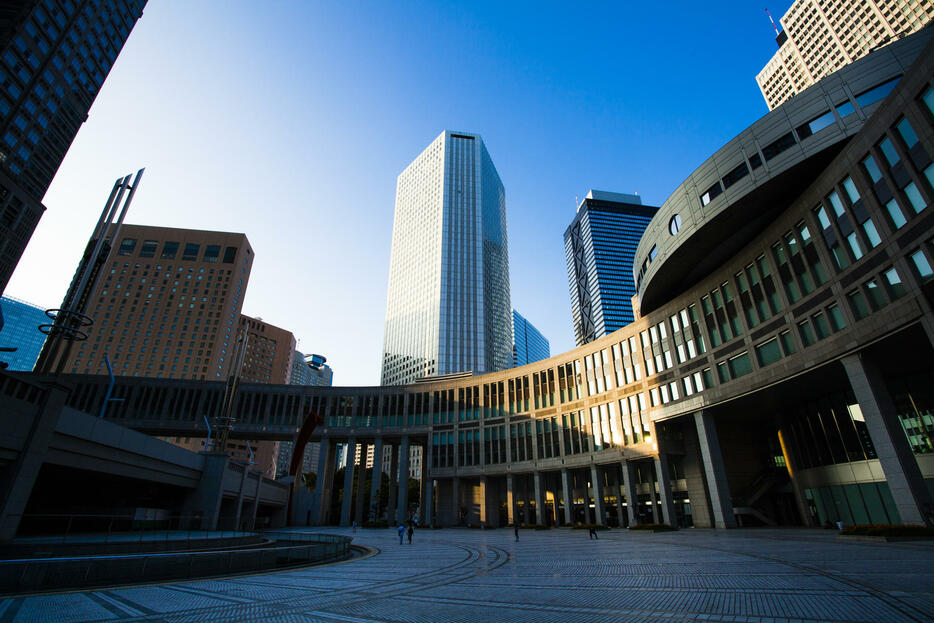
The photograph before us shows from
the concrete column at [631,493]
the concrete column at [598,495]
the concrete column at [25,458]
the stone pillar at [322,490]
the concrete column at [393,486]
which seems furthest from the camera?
the concrete column at [393,486]

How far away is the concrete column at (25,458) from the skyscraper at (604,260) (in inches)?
6181

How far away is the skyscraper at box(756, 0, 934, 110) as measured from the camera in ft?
293

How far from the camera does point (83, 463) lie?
2405 cm

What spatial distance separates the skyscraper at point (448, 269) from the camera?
443 feet

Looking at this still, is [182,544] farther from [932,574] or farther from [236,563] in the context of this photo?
[932,574]

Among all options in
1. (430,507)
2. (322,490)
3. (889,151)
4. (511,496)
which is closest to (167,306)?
(322,490)

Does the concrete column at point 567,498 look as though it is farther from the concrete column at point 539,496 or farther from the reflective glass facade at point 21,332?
the reflective glass facade at point 21,332

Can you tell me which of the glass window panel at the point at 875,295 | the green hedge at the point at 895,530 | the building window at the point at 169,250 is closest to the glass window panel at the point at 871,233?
the glass window panel at the point at 875,295

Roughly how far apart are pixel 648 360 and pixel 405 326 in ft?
344

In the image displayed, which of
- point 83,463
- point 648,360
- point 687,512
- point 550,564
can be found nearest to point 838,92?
point 648,360

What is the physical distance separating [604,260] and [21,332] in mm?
Result: 239769

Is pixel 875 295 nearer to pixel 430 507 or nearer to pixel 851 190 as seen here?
pixel 851 190

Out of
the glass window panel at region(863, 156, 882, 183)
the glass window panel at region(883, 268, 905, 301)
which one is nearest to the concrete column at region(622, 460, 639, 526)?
the glass window panel at region(883, 268, 905, 301)

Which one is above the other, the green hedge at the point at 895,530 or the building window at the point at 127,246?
the building window at the point at 127,246
